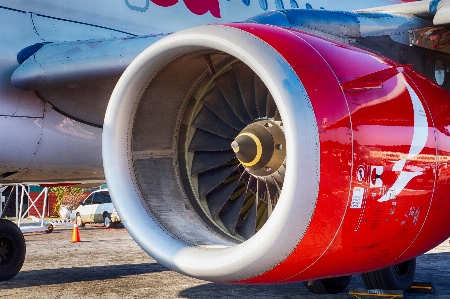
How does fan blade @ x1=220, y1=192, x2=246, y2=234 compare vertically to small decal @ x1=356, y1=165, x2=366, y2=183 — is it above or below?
below

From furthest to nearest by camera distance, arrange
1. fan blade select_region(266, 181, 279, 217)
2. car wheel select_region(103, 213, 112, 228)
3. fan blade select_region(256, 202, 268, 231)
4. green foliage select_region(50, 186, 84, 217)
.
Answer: green foliage select_region(50, 186, 84, 217)
car wheel select_region(103, 213, 112, 228)
fan blade select_region(256, 202, 268, 231)
fan blade select_region(266, 181, 279, 217)

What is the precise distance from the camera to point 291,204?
3549 mm

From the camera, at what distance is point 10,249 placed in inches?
326

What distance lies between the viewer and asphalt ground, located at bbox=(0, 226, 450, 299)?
684cm

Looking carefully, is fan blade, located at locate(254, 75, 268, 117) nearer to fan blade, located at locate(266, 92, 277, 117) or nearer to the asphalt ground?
fan blade, located at locate(266, 92, 277, 117)

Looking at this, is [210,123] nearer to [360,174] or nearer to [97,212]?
[360,174]

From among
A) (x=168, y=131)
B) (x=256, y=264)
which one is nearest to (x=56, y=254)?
(x=168, y=131)

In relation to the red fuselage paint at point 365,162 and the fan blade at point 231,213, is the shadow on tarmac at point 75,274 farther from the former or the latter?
the red fuselage paint at point 365,162

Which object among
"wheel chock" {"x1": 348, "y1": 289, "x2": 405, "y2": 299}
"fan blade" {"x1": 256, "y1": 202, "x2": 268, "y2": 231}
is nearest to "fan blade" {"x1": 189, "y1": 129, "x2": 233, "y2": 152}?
"fan blade" {"x1": 256, "y1": 202, "x2": 268, "y2": 231}

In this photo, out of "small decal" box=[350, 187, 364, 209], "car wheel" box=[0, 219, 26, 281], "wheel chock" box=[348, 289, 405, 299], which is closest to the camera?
"small decal" box=[350, 187, 364, 209]

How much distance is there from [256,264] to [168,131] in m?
1.40

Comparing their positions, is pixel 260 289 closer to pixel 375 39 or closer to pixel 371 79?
pixel 375 39

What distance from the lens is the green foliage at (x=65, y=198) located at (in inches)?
1245

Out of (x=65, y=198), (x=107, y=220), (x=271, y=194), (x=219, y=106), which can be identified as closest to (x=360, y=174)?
(x=271, y=194)
